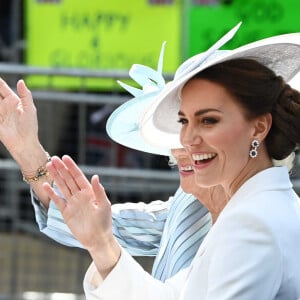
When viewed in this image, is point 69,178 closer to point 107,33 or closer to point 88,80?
point 88,80

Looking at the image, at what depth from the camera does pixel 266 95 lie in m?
2.33

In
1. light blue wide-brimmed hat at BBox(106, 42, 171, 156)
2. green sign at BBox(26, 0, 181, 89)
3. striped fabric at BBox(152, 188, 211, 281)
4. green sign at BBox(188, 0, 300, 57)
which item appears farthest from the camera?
green sign at BBox(26, 0, 181, 89)

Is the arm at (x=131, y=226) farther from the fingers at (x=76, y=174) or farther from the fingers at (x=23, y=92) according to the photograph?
the fingers at (x=76, y=174)

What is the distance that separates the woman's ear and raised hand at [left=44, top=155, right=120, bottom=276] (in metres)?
0.36

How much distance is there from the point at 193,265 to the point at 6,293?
14.4 ft

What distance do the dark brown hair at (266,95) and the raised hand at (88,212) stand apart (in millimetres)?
347

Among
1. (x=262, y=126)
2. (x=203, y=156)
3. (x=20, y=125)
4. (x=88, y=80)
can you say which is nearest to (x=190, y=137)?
(x=203, y=156)

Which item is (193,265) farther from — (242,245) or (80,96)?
(80,96)

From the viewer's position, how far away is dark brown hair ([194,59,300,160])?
2303 mm

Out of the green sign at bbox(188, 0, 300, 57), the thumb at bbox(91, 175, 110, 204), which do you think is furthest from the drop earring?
the green sign at bbox(188, 0, 300, 57)

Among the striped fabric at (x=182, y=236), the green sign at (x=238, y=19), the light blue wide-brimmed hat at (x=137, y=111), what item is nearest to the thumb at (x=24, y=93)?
the light blue wide-brimmed hat at (x=137, y=111)

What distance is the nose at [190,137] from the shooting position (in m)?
2.37

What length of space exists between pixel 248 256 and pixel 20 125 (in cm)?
105

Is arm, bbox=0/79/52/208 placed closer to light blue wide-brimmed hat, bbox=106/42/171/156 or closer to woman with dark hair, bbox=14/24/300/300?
light blue wide-brimmed hat, bbox=106/42/171/156
